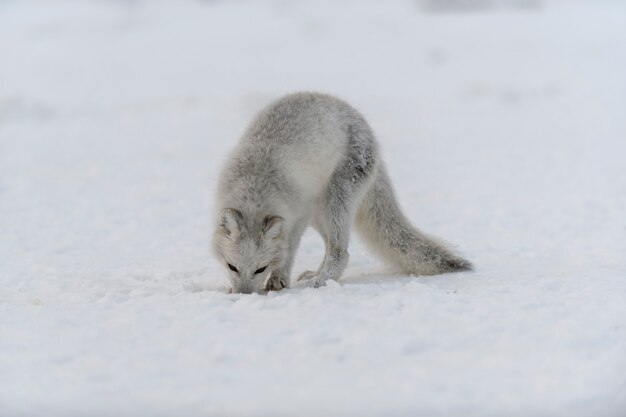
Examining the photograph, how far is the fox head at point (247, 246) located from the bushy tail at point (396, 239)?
143cm

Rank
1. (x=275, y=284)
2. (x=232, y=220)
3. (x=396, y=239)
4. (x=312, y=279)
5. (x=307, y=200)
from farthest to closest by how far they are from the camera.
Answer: (x=396, y=239) → (x=312, y=279) → (x=307, y=200) → (x=275, y=284) → (x=232, y=220)

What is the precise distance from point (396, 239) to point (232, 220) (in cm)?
186

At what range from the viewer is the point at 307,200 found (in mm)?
6020

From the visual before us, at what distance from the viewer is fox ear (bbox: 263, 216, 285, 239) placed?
17.7 feet

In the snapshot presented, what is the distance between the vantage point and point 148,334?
A: 4.32 meters

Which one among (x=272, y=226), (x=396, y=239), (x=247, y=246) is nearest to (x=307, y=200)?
(x=272, y=226)

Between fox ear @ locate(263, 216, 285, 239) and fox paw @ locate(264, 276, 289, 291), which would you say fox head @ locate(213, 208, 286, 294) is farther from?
fox paw @ locate(264, 276, 289, 291)

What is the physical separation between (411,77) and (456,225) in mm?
16327

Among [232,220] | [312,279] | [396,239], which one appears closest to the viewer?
[232,220]

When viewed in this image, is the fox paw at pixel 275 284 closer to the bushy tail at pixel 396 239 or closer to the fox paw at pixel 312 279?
the fox paw at pixel 312 279

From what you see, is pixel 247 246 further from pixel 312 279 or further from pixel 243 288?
pixel 312 279

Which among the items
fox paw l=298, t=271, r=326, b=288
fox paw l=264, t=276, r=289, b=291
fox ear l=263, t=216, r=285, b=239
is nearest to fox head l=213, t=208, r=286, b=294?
fox ear l=263, t=216, r=285, b=239

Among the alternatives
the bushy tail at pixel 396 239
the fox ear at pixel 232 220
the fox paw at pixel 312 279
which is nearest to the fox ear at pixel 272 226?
the fox ear at pixel 232 220

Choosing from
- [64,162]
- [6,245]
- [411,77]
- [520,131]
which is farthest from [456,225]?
[411,77]
